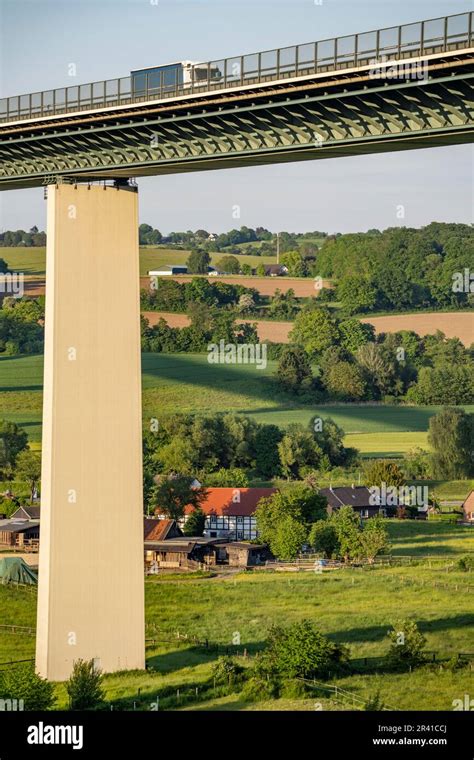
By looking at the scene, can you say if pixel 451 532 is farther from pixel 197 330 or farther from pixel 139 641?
pixel 197 330

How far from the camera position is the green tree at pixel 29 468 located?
9294 centimetres

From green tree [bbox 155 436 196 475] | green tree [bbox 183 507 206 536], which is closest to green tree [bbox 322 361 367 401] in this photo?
green tree [bbox 155 436 196 475]

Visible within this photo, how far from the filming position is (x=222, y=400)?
115250 millimetres

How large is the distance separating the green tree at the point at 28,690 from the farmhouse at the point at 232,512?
35.6 metres

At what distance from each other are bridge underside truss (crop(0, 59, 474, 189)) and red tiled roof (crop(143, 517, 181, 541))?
27.2 meters

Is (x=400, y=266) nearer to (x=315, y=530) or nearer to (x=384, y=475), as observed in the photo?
(x=384, y=475)

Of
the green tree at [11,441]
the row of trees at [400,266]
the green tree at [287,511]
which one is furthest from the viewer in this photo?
the row of trees at [400,266]

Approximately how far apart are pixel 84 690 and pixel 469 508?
149 feet

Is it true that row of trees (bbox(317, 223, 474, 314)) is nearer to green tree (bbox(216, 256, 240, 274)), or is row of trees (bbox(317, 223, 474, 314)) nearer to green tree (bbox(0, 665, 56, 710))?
green tree (bbox(216, 256, 240, 274))

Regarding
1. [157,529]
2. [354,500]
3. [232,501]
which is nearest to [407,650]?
[157,529]

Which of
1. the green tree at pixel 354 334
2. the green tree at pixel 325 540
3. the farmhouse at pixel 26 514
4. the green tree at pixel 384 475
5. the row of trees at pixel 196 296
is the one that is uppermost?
the row of trees at pixel 196 296

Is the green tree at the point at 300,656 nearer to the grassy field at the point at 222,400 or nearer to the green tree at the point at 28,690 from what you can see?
the green tree at the point at 28,690

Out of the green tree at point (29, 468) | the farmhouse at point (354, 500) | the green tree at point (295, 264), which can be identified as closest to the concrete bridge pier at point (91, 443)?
the farmhouse at point (354, 500)
